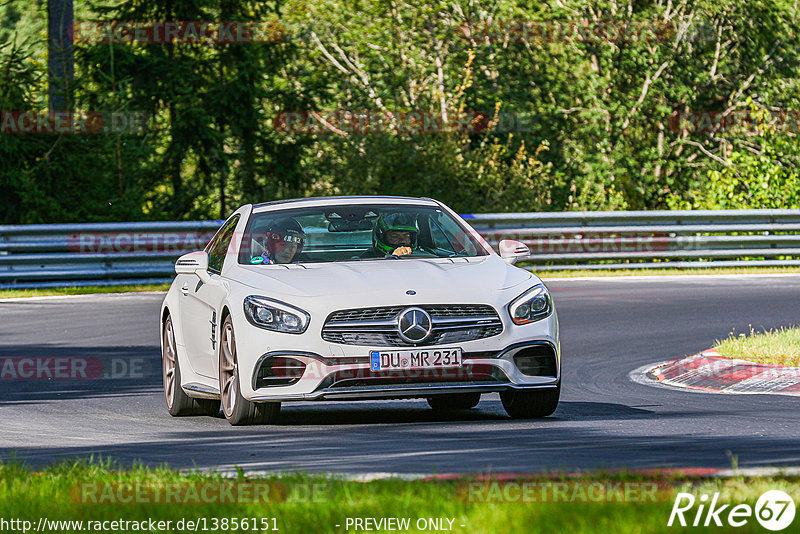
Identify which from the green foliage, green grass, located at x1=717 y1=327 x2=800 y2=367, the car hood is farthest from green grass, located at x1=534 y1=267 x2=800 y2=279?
the car hood

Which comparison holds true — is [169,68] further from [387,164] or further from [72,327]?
[72,327]

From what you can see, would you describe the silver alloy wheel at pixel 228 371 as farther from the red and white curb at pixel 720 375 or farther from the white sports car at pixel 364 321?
the red and white curb at pixel 720 375

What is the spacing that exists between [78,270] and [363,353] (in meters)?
14.6

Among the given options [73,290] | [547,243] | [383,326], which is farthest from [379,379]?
[547,243]

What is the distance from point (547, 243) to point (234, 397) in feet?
52.0

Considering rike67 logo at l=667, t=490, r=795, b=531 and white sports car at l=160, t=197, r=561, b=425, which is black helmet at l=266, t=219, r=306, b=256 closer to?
white sports car at l=160, t=197, r=561, b=425

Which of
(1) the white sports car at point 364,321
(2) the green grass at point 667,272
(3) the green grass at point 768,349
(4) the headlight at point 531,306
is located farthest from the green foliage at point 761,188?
(4) the headlight at point 531,306

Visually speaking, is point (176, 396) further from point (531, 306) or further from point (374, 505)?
point (374, 505)

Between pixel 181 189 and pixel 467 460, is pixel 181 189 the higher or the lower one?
the lower one

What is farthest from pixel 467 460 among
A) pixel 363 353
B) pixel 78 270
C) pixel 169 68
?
pixel 169 68

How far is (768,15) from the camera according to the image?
37.2 meters

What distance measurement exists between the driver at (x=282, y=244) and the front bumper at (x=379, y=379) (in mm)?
1158

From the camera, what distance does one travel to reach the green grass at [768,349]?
13.0 meters

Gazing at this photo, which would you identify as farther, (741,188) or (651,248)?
(741,188)
